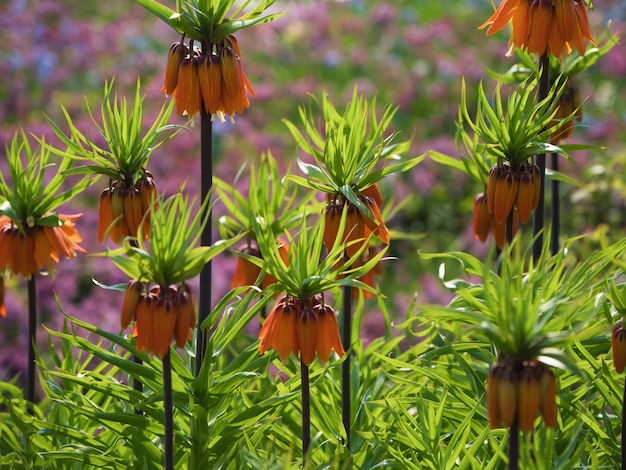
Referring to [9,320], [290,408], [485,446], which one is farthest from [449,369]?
[9,320]

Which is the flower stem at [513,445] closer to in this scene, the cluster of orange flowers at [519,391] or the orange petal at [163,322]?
the cluster of orange flowers at [519,391]

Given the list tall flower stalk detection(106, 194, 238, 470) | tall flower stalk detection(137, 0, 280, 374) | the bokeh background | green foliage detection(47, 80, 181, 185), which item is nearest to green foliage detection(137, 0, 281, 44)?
tall flower stalk detection(137, 0, 280, 374)

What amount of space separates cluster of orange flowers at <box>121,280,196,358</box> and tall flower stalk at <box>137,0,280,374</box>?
0.91 ft

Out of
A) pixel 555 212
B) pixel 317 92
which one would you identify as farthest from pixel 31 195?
pixel 317 92

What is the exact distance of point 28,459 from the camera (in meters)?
2.04

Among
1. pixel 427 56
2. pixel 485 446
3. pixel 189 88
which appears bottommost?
pixel 485 446

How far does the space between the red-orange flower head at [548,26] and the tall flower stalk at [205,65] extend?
0.53 m

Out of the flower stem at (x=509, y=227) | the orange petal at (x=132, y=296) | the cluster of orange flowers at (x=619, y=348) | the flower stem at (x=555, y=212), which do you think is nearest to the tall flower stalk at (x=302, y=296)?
the orange petal at (x=132, y=296)

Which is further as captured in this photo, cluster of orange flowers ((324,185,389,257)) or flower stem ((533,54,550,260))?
flower stem ((533,54,550,260))

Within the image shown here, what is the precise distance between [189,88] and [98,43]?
7048 mm

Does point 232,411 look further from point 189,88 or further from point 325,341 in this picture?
point 189,88

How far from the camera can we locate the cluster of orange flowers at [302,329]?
5.36 feet

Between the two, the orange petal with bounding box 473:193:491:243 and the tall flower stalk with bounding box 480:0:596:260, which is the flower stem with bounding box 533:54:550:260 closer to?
the tall flower stalk with bounding box 480:0:596:260

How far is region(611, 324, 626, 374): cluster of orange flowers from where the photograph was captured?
1.58 meters
